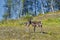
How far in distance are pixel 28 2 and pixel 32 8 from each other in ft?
6.98

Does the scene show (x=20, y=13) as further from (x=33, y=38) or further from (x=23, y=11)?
(x=33, y=38)

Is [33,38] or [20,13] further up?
[33,38]

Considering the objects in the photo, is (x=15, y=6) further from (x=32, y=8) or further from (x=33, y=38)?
(x=33, y=38)

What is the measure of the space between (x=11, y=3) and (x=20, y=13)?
12.9 ft

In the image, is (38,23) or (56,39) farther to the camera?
(38,23)

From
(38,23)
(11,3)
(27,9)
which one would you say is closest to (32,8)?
(27,9)

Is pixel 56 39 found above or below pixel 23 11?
above

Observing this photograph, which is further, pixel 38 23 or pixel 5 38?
pixel 38 23

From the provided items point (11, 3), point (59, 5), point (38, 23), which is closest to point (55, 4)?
point (59, 5)

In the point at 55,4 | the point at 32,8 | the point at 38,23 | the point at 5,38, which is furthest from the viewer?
the point at 32,8

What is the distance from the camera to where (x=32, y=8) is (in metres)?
71.2

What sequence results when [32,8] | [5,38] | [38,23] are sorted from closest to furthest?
1. [5,38]
2. [38,23]
3. [32,8]

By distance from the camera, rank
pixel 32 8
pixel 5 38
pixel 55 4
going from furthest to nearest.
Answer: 1. pixel 32 8
2. pixel 55 4
3. pixel 5 38

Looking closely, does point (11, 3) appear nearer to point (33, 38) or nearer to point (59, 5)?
point (59, 5)
